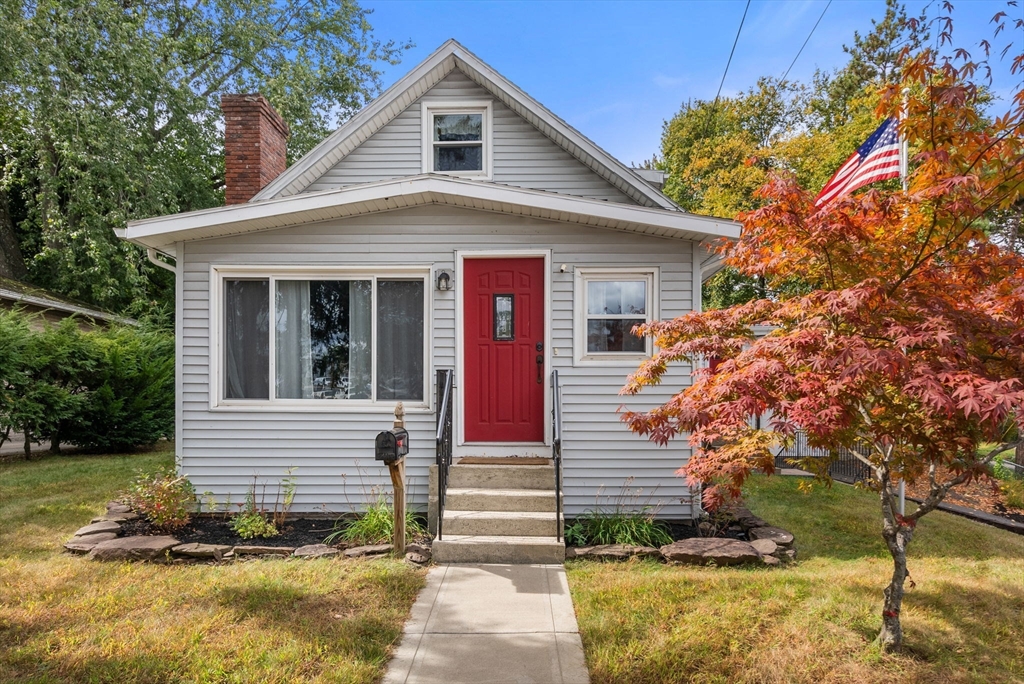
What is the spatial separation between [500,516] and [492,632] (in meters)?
1.68

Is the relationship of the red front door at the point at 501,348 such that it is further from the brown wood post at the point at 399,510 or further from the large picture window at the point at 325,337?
the brown wood post at the point at 399,510

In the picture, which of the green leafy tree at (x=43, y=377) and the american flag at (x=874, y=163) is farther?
the green leafy tree at (x=43, y=377)

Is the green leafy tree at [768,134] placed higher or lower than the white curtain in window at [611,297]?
higher

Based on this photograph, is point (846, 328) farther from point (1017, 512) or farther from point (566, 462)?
point (1017, 512)

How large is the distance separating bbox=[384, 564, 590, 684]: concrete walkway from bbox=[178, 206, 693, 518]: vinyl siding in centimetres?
169

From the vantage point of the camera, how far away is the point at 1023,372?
3105 millimetres

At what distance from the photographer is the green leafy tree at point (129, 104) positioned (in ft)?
45.0

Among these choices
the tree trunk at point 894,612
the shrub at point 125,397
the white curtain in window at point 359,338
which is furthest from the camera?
the shrub at point 125,397

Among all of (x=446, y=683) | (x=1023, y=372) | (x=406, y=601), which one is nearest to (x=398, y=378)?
(x=406, y=601)

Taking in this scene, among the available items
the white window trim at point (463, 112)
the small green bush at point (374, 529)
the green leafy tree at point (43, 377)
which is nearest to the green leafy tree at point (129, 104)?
the green leafy tree at point (43, 377)

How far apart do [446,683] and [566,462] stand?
333 centimetres

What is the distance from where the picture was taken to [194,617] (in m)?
3.94

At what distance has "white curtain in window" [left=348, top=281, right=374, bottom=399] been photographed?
6.61 m

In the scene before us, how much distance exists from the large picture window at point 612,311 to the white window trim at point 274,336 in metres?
1.70
